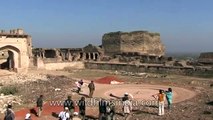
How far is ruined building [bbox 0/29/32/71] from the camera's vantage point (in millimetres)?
38312

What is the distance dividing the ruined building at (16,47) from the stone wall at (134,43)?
26.8 metres

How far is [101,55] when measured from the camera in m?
60.2

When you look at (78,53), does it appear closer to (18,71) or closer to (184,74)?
(18,71)

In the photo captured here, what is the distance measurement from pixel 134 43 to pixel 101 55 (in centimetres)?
800

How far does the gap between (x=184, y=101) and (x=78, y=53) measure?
38.9 m

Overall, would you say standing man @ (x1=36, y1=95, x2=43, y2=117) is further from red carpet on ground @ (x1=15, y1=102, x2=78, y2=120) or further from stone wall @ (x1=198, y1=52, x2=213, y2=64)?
stone wall @ (x1=198, y1=52, x2=213, y2=64)

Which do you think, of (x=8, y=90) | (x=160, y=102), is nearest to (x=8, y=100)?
(x=8, y=90)

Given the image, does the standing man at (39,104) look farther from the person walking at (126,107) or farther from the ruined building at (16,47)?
the ruined building at (16,47)

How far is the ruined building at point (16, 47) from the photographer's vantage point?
38.3 m

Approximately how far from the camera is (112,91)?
26281 millimetres

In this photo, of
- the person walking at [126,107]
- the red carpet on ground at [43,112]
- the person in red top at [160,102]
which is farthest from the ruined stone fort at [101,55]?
the person walking at [126,107]

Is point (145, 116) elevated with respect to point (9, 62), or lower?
lower

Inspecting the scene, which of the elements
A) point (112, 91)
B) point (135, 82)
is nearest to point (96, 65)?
point (135, 82)

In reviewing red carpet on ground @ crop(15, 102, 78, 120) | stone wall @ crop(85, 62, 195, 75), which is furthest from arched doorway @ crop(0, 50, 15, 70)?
red carpet on ground @ crop(15, 102, 78, 120)
